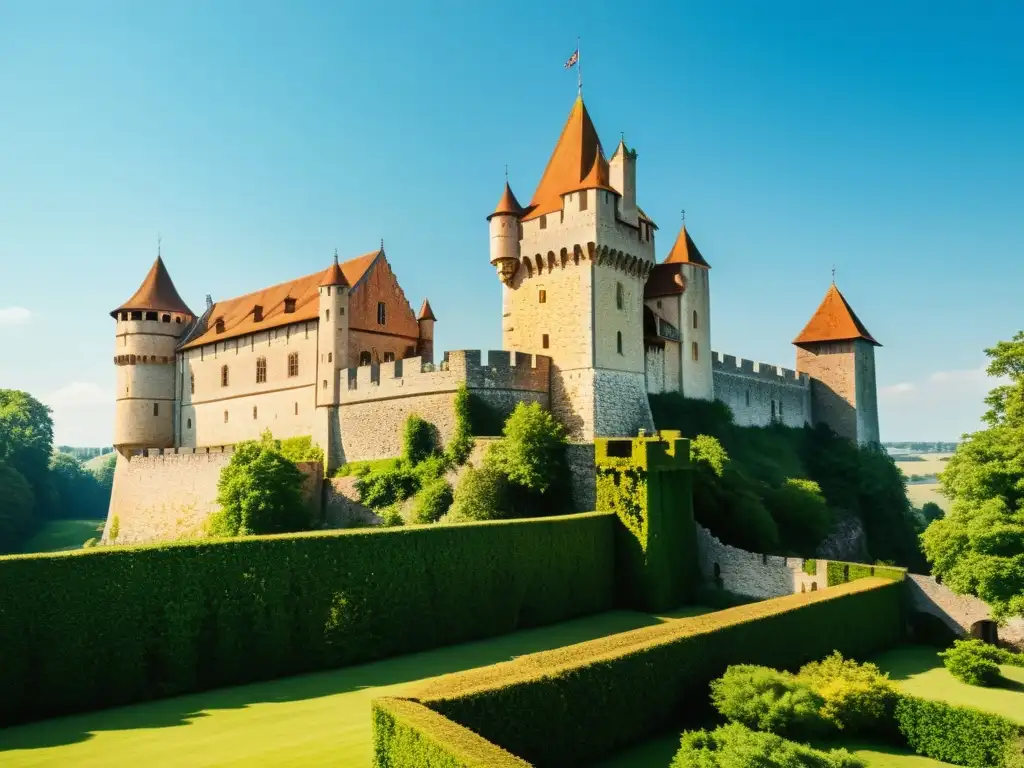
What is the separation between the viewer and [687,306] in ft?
139

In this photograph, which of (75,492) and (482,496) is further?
(75,492)

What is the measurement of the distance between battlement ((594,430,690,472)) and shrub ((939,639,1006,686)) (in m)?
11.1

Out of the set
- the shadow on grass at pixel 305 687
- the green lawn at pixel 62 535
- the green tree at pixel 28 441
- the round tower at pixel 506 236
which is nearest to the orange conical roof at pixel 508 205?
the round tower at pixel 506 236

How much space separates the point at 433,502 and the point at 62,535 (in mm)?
51307

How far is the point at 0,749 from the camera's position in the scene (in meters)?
14.3

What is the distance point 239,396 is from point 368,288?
11.8 meters

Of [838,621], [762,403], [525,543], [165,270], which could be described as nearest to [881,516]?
[762,403]

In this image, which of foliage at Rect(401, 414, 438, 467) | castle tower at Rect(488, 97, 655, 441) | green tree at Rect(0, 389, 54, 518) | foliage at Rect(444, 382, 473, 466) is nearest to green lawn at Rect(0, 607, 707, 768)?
foliage at Rect(444, 382, 473, 466)

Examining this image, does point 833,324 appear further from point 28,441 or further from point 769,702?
point 28,441

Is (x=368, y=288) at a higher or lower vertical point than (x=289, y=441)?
higher

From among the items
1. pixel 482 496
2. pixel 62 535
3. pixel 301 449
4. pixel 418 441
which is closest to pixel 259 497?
pixel 418 441

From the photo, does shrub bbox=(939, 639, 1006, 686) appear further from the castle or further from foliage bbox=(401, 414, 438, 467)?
foliage bbox=(401, 414, 438, 467)

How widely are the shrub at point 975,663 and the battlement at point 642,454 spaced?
11099 mm

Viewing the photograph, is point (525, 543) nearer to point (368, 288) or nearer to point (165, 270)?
point (368, 288)
